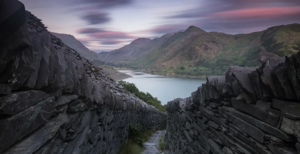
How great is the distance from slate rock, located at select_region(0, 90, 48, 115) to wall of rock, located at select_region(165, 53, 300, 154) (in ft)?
6.48

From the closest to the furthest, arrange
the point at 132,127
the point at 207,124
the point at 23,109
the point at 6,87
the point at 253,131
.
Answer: the point at 6,87
the point at 23,109
the point at 253,131
the point at 207,124
the point at 132,127

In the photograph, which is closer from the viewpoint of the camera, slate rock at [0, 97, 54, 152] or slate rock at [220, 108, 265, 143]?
slate rock at [0, 97, 54, 152]

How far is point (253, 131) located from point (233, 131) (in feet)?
1.58

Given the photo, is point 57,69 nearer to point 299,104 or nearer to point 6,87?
point 6,87

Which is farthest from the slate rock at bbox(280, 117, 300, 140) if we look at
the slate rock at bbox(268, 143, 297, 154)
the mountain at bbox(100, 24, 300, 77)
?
the mountain at bbox(100, 24, 300, 77)

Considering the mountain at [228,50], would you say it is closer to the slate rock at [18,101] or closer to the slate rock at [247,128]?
the slate rock at [247,128]

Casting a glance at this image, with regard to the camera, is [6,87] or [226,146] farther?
[226,146]

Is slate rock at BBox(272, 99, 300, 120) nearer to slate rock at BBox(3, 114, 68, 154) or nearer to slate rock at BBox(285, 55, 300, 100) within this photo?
slate rock at BBox(285, 55, 300, 100)

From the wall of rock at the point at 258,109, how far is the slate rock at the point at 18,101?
6.48 ft

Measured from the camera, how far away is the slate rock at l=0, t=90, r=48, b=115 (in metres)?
1.28

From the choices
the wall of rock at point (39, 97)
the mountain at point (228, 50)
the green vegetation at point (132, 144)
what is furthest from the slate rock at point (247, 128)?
the green vegetation at point (132, 144)

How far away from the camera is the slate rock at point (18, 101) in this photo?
1.28m

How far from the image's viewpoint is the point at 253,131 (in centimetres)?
209

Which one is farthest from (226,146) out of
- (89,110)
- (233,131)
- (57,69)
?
(57,69)
